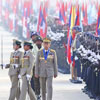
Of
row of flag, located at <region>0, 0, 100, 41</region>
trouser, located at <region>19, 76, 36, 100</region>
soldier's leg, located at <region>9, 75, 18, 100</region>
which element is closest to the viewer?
trouser, located at <region>19, 76, 36, 100</region>

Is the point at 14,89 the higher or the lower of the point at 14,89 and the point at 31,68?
the lower

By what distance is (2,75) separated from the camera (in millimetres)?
21656

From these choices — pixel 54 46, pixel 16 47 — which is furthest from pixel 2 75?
pixel 16 47

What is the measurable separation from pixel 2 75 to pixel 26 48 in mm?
7691

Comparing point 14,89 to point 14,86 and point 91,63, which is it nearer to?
point 14,86

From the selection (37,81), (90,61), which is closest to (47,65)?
(37,81)

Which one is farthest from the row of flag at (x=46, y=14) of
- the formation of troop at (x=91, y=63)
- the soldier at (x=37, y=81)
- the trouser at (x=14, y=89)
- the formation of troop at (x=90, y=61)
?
the trouser at (x=14, y=89)

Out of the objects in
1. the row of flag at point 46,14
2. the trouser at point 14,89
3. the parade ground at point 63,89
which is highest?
the row of flag at point 46,14

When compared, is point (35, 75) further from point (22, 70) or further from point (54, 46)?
point (54, 46)

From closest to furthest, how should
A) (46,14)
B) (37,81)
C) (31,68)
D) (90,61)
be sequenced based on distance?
(31,68) < (37,81) < (90,61) < (46,14)

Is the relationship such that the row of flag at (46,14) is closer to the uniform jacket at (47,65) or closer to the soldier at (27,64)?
the uniform jacket at (47,65)

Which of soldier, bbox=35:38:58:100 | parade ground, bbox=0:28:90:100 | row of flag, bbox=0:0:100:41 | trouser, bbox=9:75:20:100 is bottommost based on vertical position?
parade ground, bbox=0:28:90:100

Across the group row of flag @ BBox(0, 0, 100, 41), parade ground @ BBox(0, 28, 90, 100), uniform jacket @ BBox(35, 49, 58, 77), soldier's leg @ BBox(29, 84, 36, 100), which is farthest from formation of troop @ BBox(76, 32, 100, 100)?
row of flag @ BBox(0, 0, 100, 41)

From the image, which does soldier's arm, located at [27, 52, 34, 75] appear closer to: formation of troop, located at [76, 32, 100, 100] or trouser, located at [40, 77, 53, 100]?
trouser, located at [40, 77, 53, 100]
